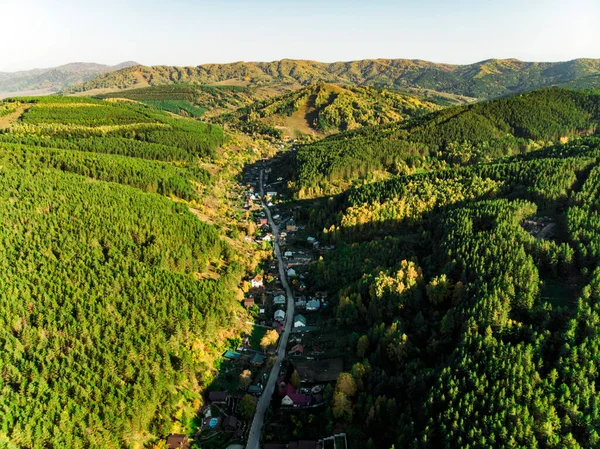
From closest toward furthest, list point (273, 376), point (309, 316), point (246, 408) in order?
point (246, 408) → point (273, 376) → point (309, 316)

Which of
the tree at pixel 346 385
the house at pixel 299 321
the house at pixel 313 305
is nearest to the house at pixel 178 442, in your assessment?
the tree at pixel 346 385

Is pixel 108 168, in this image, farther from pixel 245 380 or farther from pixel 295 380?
pixel 295 380

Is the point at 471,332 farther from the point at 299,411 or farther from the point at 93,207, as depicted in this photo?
the point at 93,207

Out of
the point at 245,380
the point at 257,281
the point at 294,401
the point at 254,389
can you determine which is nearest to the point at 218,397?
the point at 245,380

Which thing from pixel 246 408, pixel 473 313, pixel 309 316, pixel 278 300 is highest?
pixel 473 313

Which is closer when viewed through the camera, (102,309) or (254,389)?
(254,389)

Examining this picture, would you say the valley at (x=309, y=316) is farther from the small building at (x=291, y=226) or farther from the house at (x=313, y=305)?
the small building at (x=291, y=226)

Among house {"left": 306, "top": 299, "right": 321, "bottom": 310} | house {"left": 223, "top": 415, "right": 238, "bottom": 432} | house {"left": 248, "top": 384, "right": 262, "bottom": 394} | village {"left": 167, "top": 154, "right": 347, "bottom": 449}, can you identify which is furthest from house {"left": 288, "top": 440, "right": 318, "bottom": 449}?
house {"left": 306, "top": 299, "right": 321, "bottom": 310}
